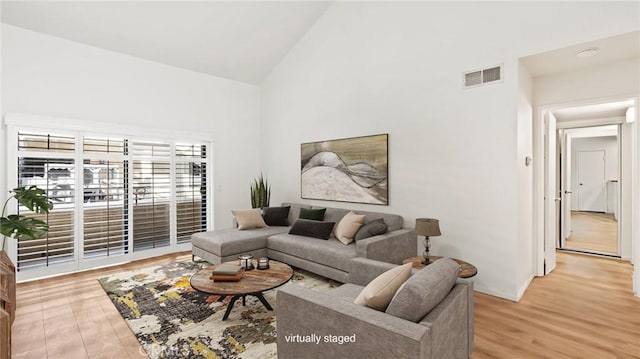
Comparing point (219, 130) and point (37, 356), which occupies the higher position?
point (219, 130)

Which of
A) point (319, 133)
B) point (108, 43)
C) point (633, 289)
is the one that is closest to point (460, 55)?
point (319, 133)

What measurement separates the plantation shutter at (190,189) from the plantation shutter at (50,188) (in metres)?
1.47

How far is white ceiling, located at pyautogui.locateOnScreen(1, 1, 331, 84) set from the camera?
12.8 ft

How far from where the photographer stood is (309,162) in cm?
541

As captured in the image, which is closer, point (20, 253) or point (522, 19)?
point (522, 19)

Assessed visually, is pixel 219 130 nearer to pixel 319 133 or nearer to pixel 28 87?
pixel 319 133

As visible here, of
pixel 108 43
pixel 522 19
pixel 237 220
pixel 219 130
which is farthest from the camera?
pixel 219 130

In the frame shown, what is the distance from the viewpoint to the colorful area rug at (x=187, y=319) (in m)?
2.36

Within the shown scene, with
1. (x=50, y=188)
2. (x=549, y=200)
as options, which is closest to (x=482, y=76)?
(x=549, y=200)

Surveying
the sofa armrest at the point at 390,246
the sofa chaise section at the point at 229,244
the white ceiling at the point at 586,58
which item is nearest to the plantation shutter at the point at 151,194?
the sofa chaise section at the point at 229,244

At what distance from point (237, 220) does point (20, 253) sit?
2.70 metres

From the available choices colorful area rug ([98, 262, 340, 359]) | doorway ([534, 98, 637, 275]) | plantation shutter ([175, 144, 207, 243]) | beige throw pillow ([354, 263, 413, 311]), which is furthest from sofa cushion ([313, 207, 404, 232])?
plantation shutter ([175, 144, 207, 243])

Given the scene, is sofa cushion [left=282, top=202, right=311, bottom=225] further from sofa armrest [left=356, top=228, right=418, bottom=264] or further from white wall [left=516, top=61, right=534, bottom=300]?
white wall [left=516, top=61, right=534, bottom=300]

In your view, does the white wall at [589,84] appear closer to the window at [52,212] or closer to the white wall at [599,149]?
the white wall at [599,149]
